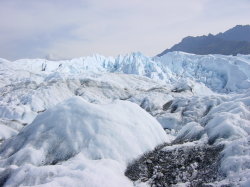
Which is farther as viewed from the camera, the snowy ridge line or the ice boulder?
the snowy ridge line

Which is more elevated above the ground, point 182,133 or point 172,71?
point 182,133

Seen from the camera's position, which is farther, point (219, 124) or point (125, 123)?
point (219, 124)

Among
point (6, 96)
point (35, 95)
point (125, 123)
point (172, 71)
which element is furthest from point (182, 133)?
point (172, 71)

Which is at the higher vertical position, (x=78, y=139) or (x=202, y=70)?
(x=78, y=139)

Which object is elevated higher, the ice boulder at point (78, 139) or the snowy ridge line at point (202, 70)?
the ice boulder at point (78, 139)

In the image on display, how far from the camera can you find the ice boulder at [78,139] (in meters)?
16.5

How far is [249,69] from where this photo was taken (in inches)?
5674

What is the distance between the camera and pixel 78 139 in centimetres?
1858

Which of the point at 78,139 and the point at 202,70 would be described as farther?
the point at 202,70

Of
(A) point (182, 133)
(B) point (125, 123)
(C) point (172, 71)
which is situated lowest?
(C) point (172, 71)

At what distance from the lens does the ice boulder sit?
16484mm

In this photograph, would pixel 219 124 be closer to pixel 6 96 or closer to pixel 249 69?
pixel 6 96

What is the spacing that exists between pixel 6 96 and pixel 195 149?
11686 centimetres

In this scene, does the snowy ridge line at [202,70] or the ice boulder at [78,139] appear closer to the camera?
the ice boulder at [78,139]
